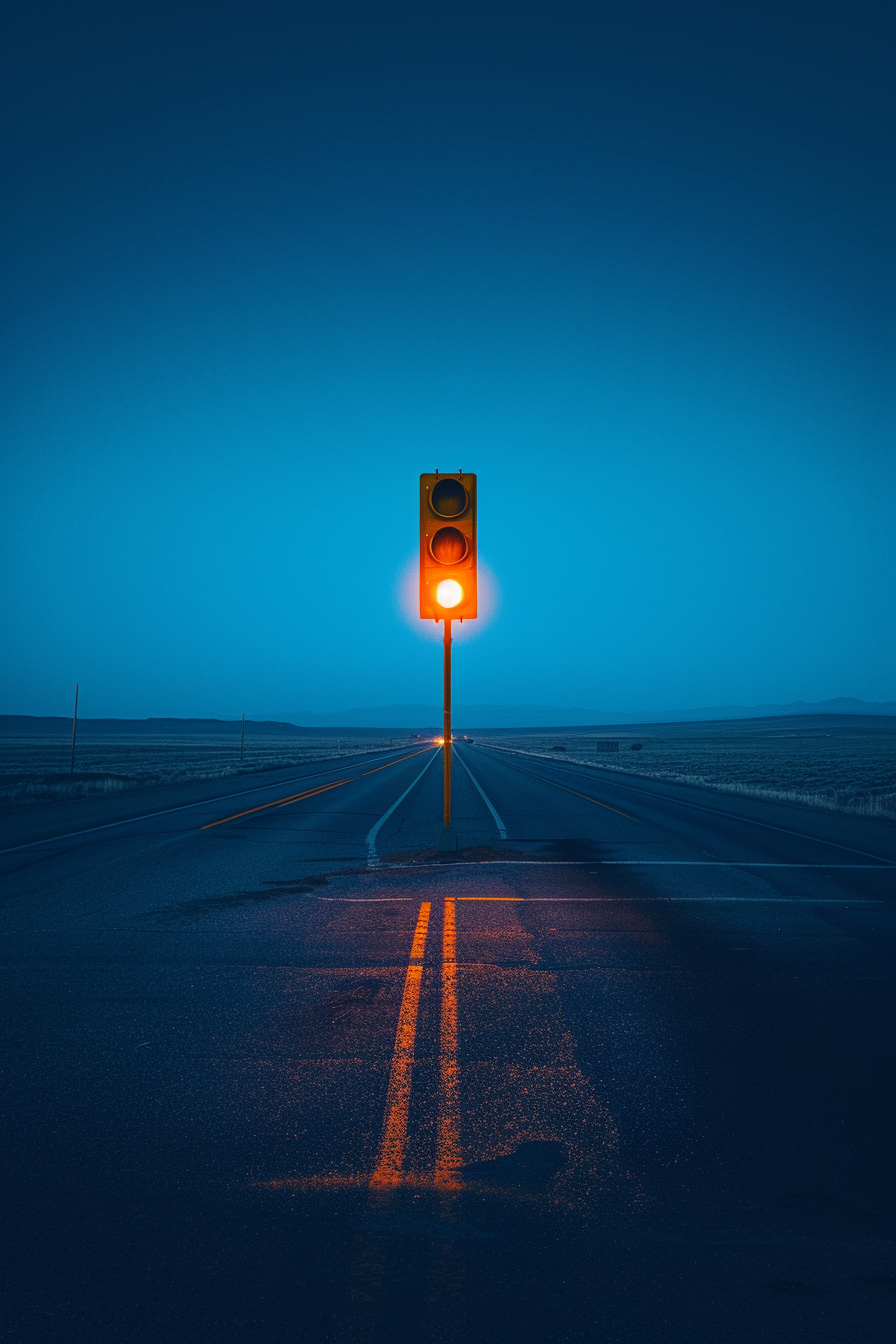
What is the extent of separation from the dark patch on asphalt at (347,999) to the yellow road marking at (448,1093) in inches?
21.6

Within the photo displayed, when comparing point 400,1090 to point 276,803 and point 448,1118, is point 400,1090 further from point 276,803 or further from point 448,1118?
point 276,803

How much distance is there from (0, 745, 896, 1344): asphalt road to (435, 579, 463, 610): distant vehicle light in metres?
3.90

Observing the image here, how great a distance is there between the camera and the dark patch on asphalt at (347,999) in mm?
5723

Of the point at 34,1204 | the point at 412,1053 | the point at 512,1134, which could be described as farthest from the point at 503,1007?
the point at 34,1204

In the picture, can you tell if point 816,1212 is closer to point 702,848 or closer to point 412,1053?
point 412,1053

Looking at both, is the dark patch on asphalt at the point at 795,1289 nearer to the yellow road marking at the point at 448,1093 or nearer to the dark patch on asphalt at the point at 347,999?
the yellow road marking at the point at 448,1093

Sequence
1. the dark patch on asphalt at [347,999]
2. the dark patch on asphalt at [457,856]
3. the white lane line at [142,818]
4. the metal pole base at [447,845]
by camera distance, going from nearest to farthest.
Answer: the dark patch on asphalt at [347,999], the dark patch on asphalt at [457,856], the metal pole base at [447,845], the white lane line at [142,818]

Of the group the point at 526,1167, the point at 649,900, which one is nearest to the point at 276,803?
the point at 649,900

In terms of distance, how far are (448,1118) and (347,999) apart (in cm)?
207

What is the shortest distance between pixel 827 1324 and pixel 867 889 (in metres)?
8.94

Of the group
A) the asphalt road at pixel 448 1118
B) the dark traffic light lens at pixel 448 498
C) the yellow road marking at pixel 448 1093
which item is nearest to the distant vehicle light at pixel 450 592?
the dark traffic light lens at pixel 448 498

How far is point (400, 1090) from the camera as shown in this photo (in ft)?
14.5

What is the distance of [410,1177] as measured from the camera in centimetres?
355

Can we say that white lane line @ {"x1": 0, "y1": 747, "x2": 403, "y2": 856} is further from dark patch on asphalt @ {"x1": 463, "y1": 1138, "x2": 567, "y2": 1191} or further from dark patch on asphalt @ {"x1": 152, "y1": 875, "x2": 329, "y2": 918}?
dark patch on asphalt @ {"x1": 463, "y1": 1138, "x2": 567, "y2": 1191}
